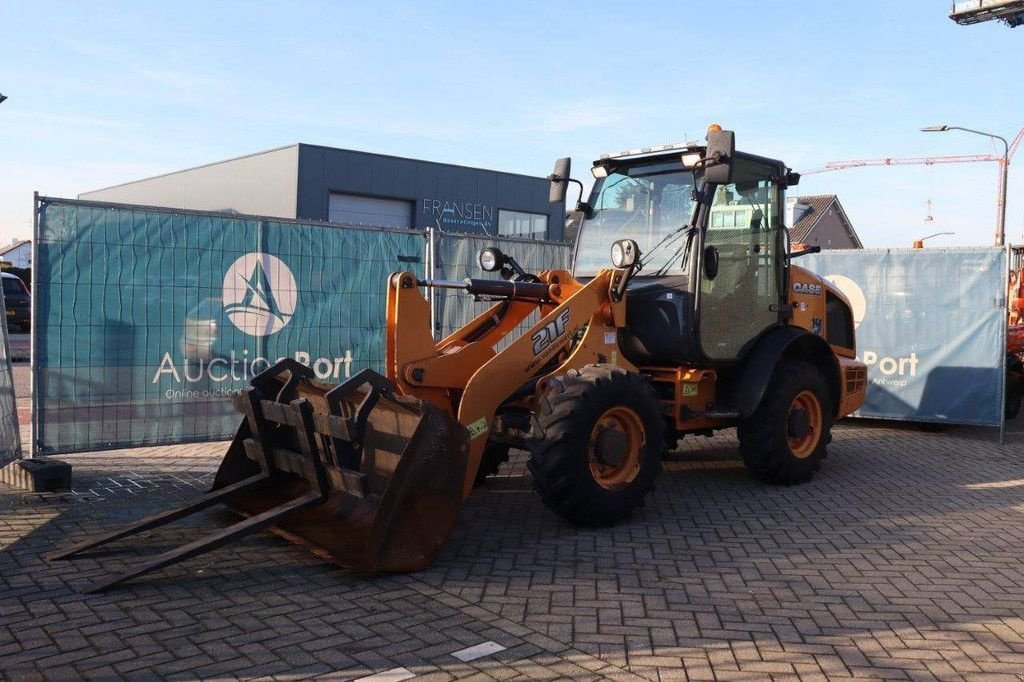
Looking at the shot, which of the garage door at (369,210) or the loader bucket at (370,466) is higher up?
the garage door at (369,210)

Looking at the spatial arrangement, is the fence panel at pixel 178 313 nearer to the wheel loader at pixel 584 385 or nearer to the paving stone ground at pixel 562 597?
the paving stone ground at pixel 562 597

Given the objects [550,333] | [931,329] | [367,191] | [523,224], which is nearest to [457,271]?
[550,333]

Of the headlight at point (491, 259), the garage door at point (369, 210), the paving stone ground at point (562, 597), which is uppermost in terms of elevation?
the garage door at point (369, 210)

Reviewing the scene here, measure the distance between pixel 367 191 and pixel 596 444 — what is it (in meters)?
29.6

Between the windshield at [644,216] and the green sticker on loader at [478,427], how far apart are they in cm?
221

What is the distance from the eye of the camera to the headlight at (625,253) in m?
6.82

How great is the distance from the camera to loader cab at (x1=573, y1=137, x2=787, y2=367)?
743cm

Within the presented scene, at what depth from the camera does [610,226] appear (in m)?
8.09

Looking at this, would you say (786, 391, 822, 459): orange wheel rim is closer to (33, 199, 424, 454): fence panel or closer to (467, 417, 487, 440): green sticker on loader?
(467, 417, 487, 440): green sticker on loader

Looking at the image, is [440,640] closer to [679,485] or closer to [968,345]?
[679,485]

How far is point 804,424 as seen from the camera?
8273 mm

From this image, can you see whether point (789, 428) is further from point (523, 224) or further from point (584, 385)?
point (523, 224)

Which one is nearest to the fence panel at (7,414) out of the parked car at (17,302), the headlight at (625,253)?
the headlight at (625,253)

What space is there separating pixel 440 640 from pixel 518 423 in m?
2.46
